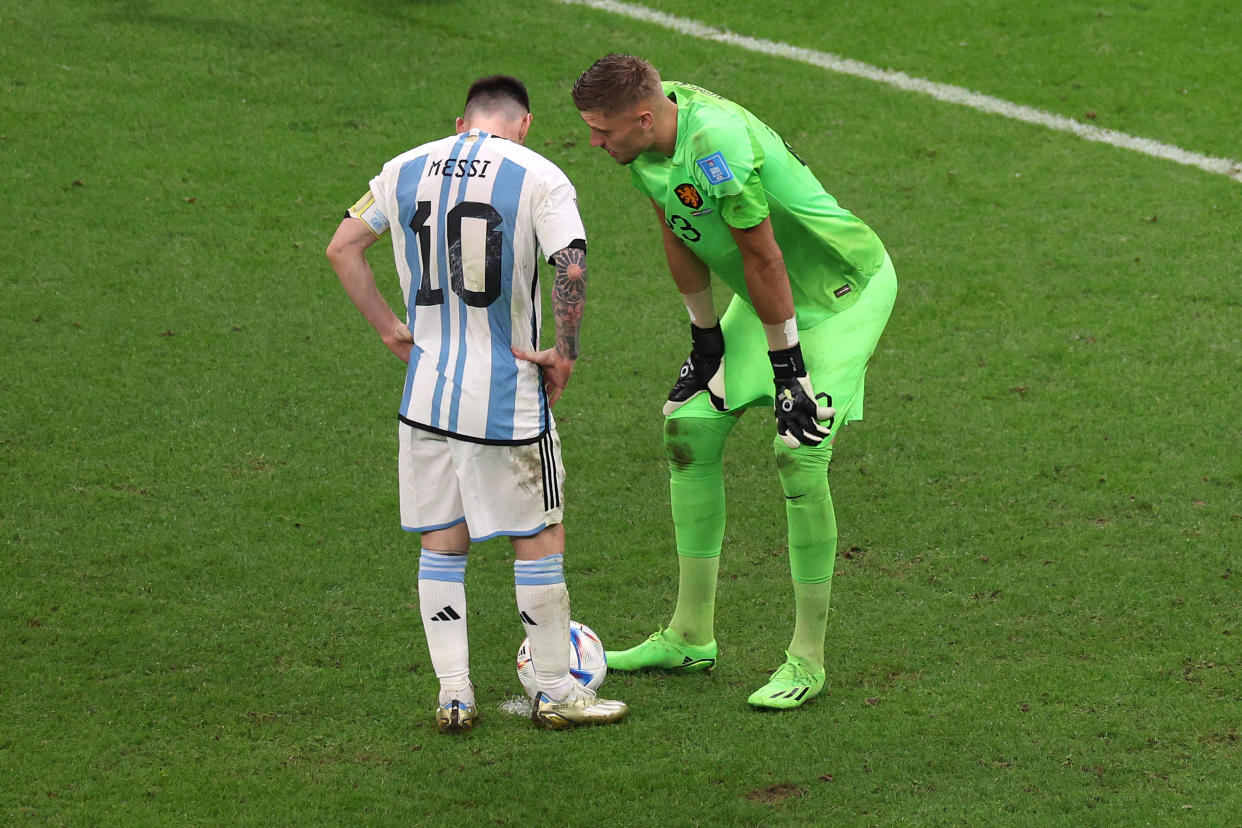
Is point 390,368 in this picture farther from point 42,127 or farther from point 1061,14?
point 1061,14

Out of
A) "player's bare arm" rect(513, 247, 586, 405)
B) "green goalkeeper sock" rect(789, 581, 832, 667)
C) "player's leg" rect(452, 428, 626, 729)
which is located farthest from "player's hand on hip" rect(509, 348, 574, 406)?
"green goalkeeper sock" rect(789, 581, 832, 667)

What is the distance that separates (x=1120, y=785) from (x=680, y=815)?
4.47 ft

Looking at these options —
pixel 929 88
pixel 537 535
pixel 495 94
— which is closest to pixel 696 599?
pixel 537 535

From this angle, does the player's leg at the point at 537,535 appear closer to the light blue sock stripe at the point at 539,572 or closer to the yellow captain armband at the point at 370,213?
the light blue sock stripe at the point at 539,572

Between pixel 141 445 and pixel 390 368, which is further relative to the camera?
pixel 390 368

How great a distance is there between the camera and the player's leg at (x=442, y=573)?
455 cm

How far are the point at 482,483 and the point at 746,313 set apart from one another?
120 cm

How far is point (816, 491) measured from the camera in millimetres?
4676

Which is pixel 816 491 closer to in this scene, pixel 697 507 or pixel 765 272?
pixel 697 507

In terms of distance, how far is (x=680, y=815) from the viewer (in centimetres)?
413

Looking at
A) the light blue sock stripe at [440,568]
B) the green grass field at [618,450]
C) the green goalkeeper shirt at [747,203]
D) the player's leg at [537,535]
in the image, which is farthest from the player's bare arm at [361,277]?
the green grass field at [618,450]

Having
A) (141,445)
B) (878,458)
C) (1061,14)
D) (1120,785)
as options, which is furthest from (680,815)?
(1061,14)

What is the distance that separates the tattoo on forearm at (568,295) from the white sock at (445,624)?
33.8 inches

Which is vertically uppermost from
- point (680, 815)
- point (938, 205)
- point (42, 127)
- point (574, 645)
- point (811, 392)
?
point (42, 127)
